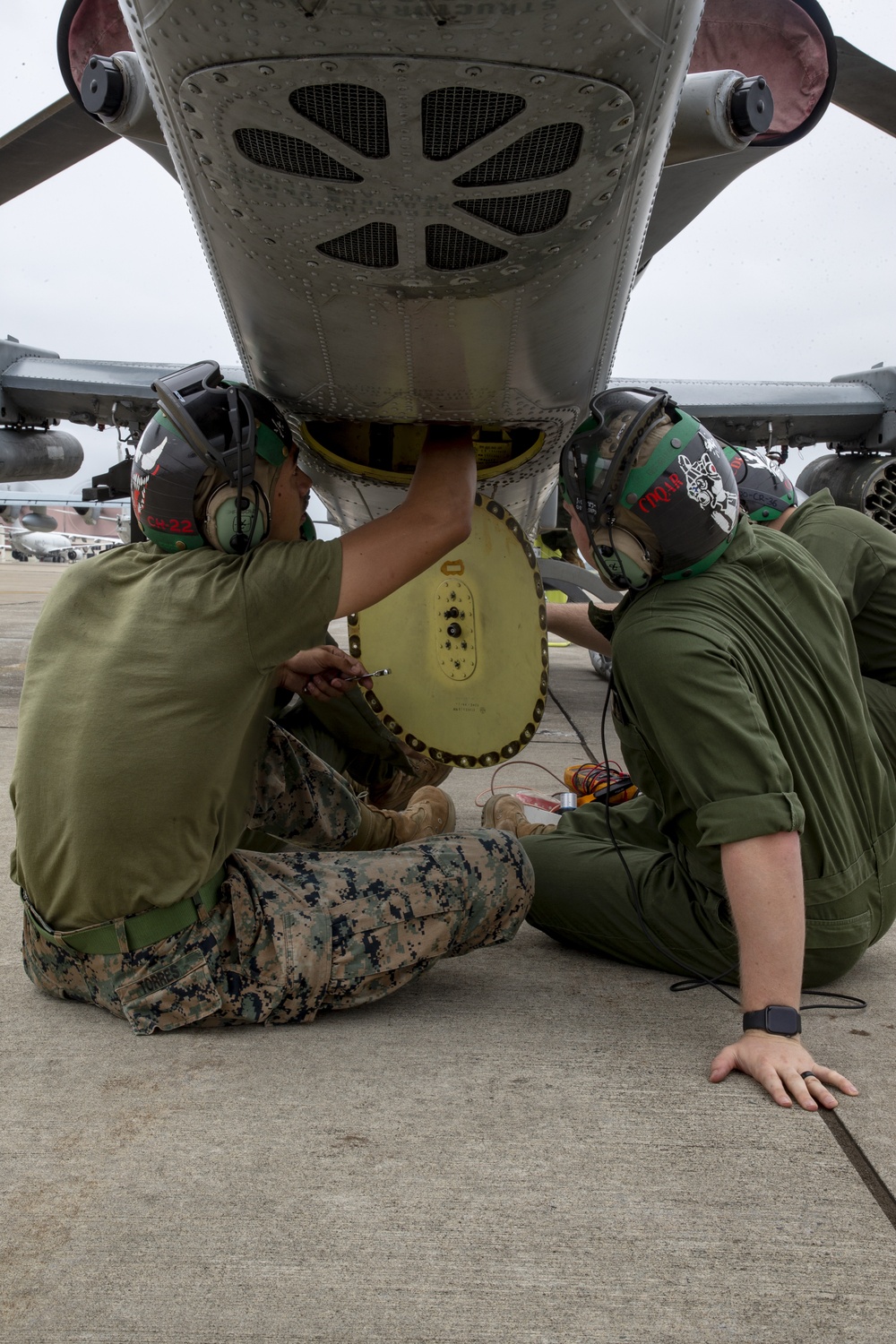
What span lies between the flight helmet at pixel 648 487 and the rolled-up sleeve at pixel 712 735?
19cm

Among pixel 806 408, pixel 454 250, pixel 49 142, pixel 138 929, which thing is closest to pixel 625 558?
pixel 454 250

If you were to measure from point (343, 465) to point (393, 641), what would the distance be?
699 millimetres

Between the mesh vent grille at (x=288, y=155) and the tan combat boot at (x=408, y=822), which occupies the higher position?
the mesh vent grille at (x=288, y=155)

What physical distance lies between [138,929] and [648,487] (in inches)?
57.1

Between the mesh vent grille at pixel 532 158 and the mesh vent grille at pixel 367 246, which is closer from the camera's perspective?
the mesh vent grille at pixel 532 158

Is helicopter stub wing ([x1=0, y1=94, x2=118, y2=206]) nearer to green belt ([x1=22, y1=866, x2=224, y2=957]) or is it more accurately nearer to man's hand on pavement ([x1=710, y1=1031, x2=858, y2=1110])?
green belt ([x1=22, y1=866, x2=224, y2=957])

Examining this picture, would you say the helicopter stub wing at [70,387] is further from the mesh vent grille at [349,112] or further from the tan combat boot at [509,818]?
the mesh vent grille at [349,112]

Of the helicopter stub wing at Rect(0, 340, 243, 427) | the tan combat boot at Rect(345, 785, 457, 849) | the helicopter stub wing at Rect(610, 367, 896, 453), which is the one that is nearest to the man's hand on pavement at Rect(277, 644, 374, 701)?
the tan combat boot at Rect(345, 785, 457, 849)

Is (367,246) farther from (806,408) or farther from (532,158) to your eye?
(806,408)

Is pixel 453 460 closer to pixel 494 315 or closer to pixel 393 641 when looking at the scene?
pixel 494 315

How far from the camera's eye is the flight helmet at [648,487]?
92.1 inches

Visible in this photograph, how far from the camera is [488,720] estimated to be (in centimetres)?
387

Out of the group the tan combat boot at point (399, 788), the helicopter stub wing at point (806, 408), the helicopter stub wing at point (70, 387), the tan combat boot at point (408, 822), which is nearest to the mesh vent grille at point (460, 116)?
the tan combat boot at point (408, 822)

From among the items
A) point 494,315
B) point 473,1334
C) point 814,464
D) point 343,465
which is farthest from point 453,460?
point 814,464
